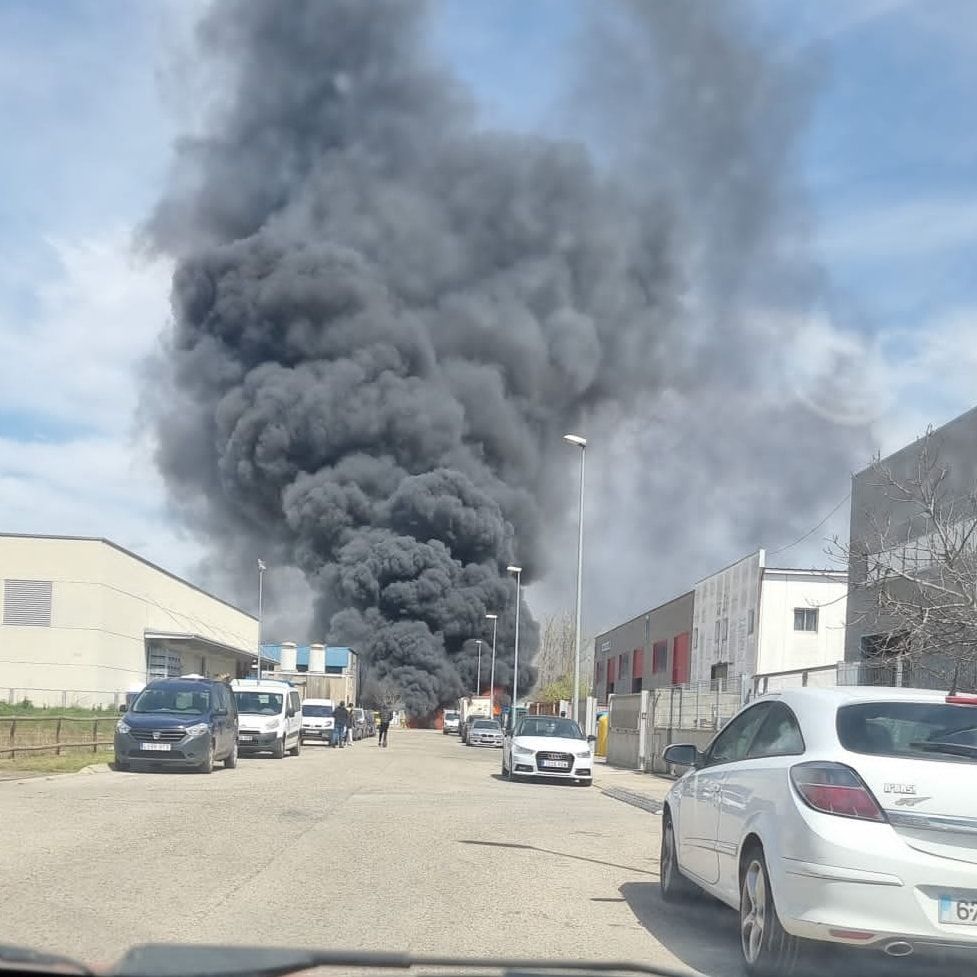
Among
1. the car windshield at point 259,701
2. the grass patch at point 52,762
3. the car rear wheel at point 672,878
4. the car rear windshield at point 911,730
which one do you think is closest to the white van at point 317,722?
the car windshield at point 259,701

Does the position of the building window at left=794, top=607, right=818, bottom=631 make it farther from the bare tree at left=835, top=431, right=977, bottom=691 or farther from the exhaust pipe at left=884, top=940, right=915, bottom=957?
the exhaust pipe at left=884, top=940, right=915, bottom=957

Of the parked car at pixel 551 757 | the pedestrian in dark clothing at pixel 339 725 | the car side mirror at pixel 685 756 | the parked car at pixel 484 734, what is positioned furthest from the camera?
the parked car at pixel 484 734

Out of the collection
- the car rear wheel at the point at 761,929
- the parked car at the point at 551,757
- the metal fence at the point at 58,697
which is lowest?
the metal fence at the point at 58,697

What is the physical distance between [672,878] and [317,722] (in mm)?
36705

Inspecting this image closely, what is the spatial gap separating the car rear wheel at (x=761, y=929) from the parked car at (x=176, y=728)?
16252 mm

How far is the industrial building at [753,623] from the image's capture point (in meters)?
39.2

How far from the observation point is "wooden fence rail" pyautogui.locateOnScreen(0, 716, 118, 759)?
78.1 feet

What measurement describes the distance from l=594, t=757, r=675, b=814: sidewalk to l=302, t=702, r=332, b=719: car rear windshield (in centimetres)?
1307

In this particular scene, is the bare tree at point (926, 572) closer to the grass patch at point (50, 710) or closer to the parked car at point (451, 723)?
the grass patch at point (50, 710)

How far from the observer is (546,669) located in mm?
126625

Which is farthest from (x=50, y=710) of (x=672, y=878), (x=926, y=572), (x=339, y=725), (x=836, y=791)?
(x=836, y=791)

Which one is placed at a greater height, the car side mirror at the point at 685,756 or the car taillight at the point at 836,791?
the car taillight at the point at 836,791

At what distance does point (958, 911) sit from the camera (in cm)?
577

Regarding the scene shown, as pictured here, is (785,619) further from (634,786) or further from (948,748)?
(948,748)
